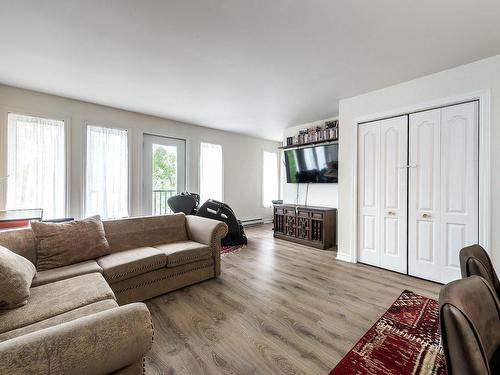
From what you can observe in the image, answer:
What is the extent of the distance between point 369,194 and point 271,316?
2.25 m

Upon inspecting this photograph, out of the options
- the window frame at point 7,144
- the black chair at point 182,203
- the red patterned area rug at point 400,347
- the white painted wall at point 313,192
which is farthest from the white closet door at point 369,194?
the window frame at point 7,144

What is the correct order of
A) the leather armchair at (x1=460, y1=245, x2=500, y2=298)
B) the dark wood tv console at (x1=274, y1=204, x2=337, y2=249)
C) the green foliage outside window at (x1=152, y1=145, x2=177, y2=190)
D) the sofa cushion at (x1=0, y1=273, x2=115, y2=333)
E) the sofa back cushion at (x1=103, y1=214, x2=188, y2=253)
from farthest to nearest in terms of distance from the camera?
1. the green foliage outside window at (x1=152, y1=145, x2=177, y2=190)
2. the dark wood tv console at (x1=274, y1=204, x2=337, y2=249)
3. the sofa back cushion at (x1=103, y1=214, x2=188, y2=253)
4. the sofa cushion at (x1=0, y1=273, x2=115, y2=333)
5. the leather armchair at (x1=460, y1=245, x2=500, y2=298)

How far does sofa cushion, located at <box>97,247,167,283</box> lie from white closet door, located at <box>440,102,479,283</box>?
321 cm

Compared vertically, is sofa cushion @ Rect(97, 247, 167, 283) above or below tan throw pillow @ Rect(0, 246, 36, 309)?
below

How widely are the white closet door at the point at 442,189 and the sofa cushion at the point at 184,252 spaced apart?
2619 mm

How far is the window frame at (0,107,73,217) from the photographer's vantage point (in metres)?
3.08

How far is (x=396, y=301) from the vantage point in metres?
2.29

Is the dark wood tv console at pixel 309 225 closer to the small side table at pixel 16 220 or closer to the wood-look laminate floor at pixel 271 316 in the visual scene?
the wood-look laminate floor at pixel 271 316

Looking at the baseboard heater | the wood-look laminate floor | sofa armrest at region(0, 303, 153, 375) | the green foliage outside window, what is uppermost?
the green foliage outside window

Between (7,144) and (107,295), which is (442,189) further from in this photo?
(7,144)

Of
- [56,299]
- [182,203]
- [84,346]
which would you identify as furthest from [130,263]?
[182,203]

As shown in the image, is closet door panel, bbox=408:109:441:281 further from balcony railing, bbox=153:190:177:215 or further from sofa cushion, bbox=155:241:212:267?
balcony railing, bbox=153:190:177:215

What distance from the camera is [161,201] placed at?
4.67 metres

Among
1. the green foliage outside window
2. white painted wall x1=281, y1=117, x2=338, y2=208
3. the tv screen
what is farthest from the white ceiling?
white painted wall x1=281, y1=117, x2=338, y2=208
